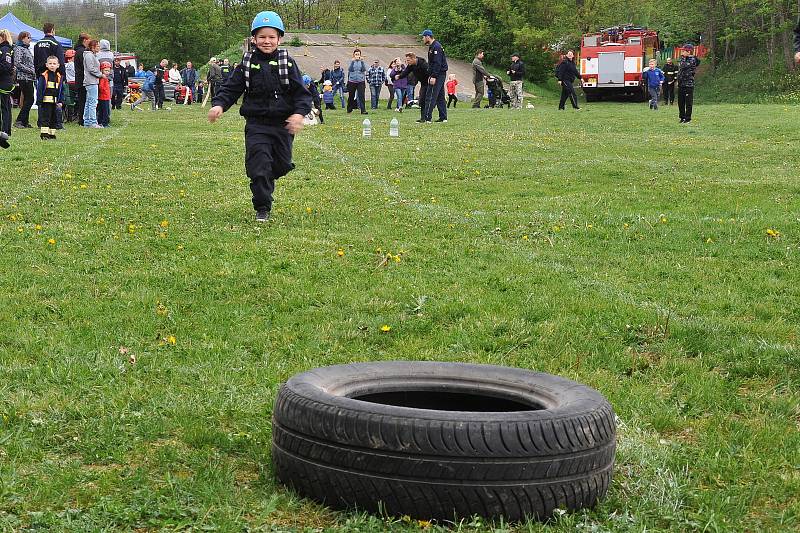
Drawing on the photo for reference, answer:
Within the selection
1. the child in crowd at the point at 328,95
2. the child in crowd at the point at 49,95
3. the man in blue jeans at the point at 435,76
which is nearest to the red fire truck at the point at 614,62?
the child in crowd at the point at 328,95

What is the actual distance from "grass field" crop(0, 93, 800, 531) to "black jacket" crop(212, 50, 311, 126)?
1.04 metres

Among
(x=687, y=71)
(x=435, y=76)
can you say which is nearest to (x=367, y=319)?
(x=435, y=76)

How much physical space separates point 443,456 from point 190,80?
128 feet

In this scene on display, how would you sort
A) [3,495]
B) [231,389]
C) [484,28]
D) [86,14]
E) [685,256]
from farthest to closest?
1. [86,14]
2. [484,28]
3. [685,256]
4. [231,389]
5. [3,495]

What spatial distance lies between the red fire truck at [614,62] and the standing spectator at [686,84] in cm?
1883

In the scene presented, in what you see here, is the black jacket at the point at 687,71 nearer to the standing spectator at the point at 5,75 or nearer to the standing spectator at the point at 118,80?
the standing spectator at the point at 5,75

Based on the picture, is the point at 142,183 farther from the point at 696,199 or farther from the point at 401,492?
the point at 401,492

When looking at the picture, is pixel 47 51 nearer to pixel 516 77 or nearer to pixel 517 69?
pixel 517 69

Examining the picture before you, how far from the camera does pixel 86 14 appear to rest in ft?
333

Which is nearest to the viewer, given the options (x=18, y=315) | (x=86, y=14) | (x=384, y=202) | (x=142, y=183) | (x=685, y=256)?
(x=18, y=315)

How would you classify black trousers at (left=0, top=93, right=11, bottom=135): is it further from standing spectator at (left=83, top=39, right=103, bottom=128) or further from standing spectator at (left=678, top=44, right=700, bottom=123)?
standing spectator at (left=678, top=44, right=700, bottom=123)

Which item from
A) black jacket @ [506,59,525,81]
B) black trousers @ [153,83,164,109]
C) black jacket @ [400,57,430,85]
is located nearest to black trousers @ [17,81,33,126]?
black jacket @ [400,57,430,85]

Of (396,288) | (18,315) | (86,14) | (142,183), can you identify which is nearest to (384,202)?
(142,183)

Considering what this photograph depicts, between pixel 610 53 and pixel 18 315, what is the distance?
40592mm
